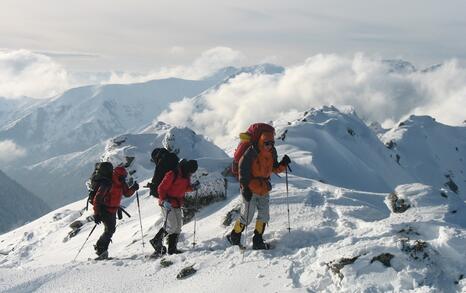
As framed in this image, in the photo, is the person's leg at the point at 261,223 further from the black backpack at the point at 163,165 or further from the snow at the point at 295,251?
the black backpack at the point at 163,165

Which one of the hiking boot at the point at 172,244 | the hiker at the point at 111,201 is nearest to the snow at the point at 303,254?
the hiking boot at the point at 172,244

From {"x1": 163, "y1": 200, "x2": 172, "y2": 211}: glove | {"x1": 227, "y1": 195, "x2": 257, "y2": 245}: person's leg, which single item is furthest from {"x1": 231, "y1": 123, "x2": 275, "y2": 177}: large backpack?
{"x1": 163, "y1": 200, "x2": 172, "y2": 211}: glove

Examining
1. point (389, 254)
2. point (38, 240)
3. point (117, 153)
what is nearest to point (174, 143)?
point (117, 153)

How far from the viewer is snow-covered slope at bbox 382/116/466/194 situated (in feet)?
313

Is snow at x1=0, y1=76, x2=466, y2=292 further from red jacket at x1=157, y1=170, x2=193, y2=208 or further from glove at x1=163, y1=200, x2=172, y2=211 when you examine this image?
red jacket at x1=157, y1=170, x2=193, y2=208

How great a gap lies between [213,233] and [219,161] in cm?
1129

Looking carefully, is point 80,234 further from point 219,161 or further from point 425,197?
point 425,197

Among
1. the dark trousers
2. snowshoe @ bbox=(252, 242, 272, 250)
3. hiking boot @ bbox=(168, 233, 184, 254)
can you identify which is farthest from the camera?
the dark trousers

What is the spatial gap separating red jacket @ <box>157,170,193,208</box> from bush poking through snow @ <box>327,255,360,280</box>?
4528 mm

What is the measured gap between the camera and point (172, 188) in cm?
1243

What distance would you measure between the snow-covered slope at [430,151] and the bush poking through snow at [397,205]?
78471mm

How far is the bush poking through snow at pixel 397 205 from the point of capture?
1365 cm

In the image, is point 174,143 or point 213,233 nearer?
point 213,233

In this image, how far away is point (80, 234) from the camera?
74.2 ft
